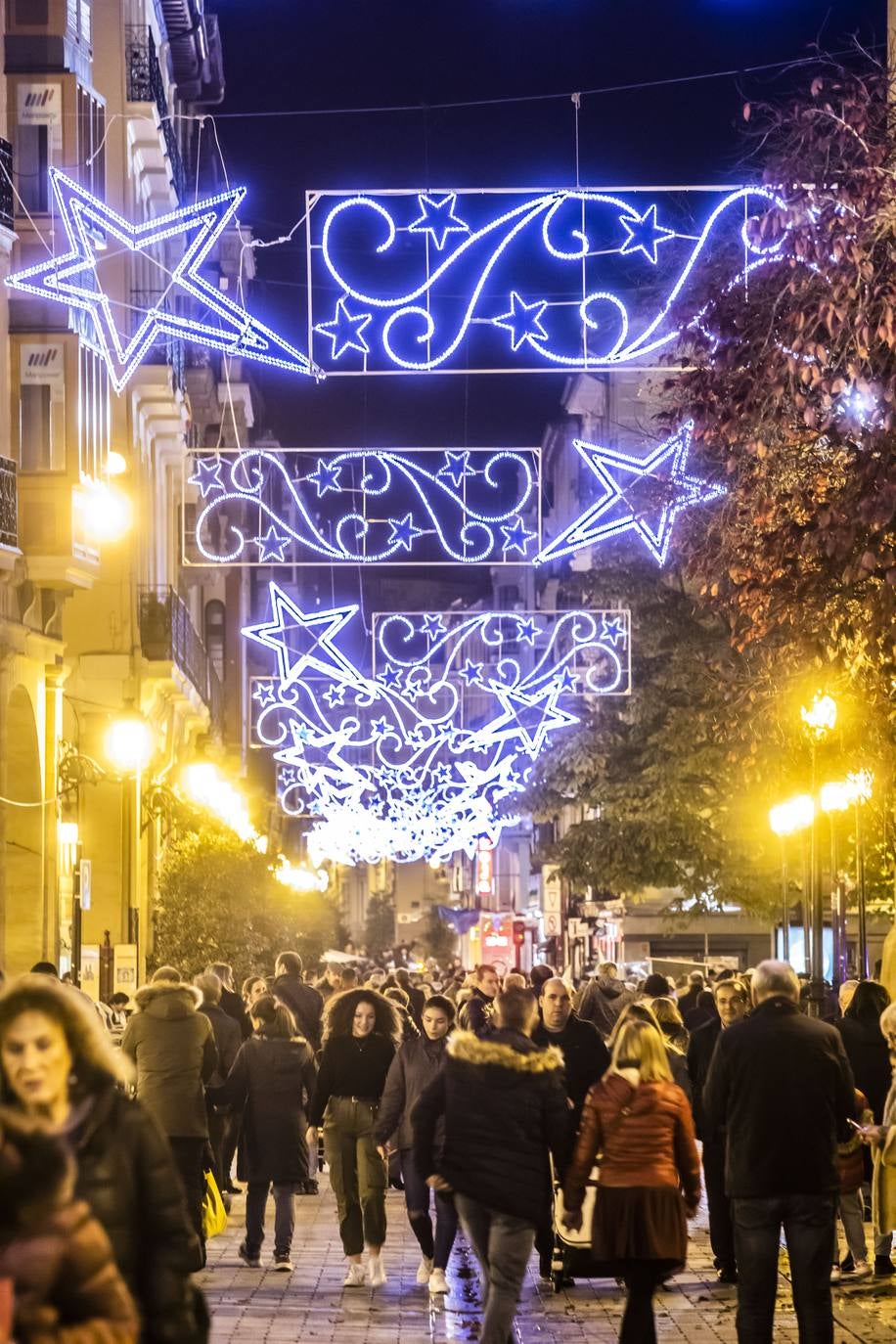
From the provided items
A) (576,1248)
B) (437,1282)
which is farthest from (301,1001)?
(576,1248)

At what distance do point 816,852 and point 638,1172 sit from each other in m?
13.0

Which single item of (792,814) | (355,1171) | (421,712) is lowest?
(355,1171)

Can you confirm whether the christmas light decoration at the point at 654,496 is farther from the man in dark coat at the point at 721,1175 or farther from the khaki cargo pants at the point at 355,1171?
the khaki cargo pants at the point at 355,1171

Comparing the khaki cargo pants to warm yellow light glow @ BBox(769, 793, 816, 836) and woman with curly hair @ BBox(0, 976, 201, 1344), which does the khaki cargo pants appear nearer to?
woman with curly hair @ BBox(0, 976, 201, 1344)

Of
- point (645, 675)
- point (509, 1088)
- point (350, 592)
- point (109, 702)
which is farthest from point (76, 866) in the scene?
point (350, 592)

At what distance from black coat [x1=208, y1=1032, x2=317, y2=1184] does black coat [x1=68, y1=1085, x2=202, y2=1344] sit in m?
9.99

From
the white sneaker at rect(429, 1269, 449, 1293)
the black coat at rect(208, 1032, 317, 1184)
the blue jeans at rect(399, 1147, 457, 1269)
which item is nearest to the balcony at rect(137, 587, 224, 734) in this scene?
the black coat at rect(208, 1032, 317, 1184)

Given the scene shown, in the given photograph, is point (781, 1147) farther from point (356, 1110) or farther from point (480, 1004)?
point (480, 1004)

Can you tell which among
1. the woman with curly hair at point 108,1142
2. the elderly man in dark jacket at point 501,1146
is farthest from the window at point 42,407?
the woman with curly hair at point 108,1142

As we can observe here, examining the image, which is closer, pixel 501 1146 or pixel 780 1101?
pixel 780 1101

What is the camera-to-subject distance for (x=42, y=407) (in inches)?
1054

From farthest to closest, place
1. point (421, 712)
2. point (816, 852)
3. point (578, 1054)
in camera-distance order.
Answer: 1. point (421, 712)
2. point (816, 852)
3. point (578, 1054)

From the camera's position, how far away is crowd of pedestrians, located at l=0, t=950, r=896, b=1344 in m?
5.77

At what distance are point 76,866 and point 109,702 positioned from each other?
17.6 feet
